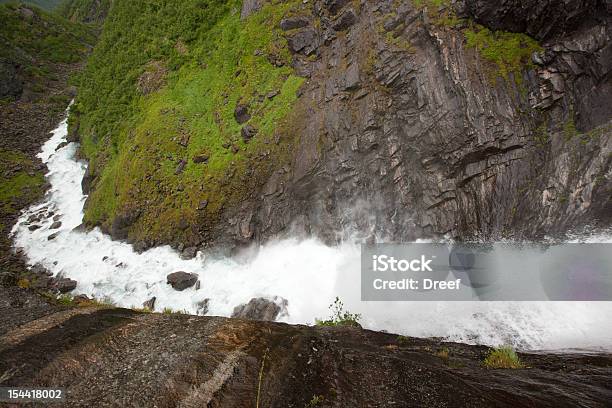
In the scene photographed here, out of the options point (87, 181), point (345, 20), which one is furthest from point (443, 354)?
point (87, 181)

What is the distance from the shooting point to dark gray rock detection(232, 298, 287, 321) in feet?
57.6

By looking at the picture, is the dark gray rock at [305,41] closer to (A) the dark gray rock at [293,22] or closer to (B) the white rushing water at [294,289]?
(A) the dark gray rock at [293,22]

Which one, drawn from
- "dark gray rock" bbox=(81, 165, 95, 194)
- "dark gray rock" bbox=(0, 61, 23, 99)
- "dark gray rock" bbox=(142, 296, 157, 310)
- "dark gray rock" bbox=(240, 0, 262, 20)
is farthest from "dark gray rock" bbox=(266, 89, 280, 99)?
"dark gray rock" bbox=(0, 61, 23, 99)

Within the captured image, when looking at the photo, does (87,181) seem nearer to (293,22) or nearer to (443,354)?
(293,22)

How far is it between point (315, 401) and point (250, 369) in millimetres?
1560

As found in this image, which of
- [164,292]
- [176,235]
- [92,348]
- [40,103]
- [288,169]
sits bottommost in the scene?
[92,348]

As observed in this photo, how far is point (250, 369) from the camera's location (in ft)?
25.1

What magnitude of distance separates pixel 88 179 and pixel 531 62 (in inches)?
1256

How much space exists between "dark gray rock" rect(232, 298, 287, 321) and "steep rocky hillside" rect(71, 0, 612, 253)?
4.07m

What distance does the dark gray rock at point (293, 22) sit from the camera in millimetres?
25562

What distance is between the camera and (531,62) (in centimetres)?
1723

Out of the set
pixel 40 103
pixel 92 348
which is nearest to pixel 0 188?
pixel 40 103

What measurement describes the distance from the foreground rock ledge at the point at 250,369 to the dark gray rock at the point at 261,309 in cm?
822

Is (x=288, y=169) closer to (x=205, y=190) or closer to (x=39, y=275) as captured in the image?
(x=205, y=190)
